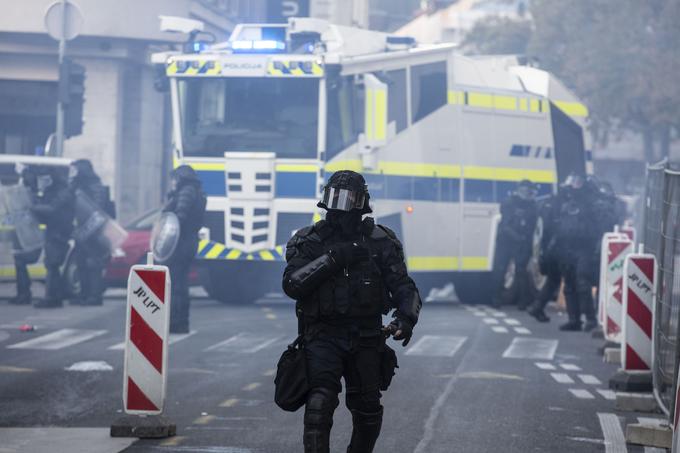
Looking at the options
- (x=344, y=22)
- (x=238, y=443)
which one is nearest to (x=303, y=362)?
(x=238, y=443)

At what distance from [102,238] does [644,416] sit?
10.8m

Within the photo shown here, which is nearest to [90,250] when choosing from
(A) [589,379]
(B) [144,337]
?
(A) [589,379]

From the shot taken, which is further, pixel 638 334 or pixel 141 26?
pixel 141 26

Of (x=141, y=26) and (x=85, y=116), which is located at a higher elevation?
(x=141, y=26)

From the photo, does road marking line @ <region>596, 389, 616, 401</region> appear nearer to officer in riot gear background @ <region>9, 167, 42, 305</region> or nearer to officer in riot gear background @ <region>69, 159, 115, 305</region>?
officer in riot gear background @ <region>69, 159, 115, 305</region>

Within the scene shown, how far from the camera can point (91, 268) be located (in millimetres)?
20453

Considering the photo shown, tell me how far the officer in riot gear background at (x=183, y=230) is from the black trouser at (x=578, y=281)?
5.03 metres

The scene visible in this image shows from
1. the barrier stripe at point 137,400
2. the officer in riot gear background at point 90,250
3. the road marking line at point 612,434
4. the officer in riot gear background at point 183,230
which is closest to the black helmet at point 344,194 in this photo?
the barrier stripe at point 137,400

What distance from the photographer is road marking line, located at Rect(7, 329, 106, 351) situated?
15.1 meters

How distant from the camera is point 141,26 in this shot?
33.2 meters

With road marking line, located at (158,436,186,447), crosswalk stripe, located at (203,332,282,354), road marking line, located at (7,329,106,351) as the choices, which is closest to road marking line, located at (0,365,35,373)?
road marking line, located at (7,329,106,351)

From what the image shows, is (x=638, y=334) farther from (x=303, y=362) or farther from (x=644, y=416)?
(x=303, y=362)

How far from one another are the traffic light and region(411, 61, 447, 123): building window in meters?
6.10

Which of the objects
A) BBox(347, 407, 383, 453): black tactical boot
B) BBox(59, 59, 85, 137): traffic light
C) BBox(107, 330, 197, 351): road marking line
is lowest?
BBox(107, 330, 197, 351): road marking line
